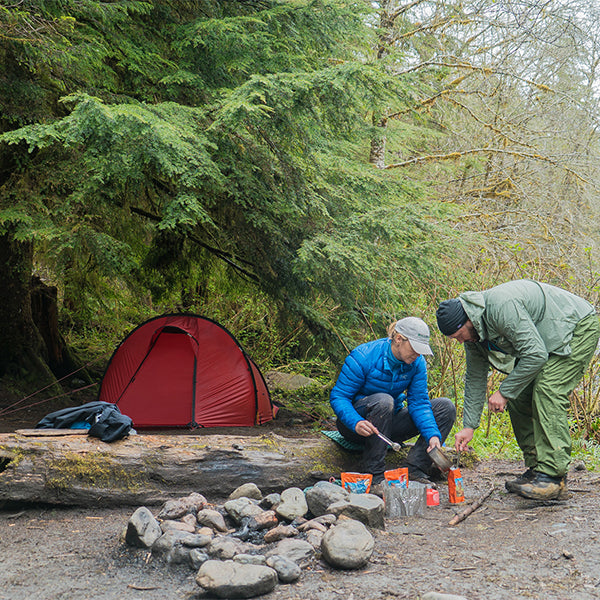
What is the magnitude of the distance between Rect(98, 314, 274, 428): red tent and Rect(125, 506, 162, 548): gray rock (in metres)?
3.30

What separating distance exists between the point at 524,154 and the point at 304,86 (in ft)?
26.2

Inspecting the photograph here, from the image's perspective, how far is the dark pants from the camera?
405cm

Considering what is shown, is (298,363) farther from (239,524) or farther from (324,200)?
(239,524)

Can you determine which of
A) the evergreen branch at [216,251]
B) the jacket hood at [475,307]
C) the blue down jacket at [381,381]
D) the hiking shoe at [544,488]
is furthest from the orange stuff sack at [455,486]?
the evergreen branch at [216,251]

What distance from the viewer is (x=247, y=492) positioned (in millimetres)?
3785

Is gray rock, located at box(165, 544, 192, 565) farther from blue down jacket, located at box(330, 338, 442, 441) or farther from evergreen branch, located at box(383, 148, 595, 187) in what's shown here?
evergreen branch, located at box(383, 148, 595, 187)

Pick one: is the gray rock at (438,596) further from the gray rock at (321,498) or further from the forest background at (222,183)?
the forest background at (222,183)

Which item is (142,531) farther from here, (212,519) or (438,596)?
(438,596)

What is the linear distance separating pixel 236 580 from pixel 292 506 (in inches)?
36.3

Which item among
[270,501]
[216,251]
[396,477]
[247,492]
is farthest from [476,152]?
[270,501]

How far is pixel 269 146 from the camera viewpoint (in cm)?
538


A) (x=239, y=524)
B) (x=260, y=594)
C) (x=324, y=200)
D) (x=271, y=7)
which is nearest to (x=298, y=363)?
(x=324, y=200)

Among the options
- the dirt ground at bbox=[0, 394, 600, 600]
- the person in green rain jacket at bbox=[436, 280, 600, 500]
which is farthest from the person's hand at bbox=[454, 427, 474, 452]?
the dirt ground at bbox=[0, 394, 600, 600]

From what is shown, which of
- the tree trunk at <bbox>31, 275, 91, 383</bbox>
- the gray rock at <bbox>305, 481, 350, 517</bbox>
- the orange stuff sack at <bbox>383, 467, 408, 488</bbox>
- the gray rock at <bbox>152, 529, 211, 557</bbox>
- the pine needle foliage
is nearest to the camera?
the gray rock at <bbox>152, 529, 211, 557</bbox>
